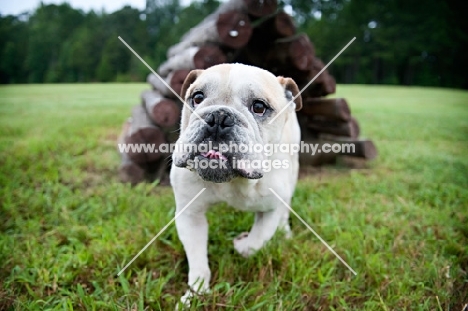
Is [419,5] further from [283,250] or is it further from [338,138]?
[283,250]

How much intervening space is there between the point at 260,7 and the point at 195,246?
5.88 feet

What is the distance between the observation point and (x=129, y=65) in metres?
8.27

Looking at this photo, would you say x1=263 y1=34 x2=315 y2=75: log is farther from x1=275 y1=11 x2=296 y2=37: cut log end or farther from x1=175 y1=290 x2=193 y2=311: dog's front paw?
x1=175 y1=290 x2=193 y2=311: dog's front paw

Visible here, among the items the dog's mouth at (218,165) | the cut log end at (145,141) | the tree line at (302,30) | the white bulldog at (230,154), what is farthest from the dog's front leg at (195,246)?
the tree line at (302,30)

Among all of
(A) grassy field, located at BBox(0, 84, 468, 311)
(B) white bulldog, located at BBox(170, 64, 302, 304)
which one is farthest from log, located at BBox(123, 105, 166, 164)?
(B) white bulldog, located at BBox(170, 64, 302, 304)

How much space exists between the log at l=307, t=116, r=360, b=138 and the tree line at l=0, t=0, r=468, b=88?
2.65ft

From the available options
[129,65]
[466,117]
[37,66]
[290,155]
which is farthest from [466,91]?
[129,65]

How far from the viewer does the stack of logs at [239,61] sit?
8.62ft

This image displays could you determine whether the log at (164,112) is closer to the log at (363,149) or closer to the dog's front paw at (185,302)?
the dog's front paw at (185,302)

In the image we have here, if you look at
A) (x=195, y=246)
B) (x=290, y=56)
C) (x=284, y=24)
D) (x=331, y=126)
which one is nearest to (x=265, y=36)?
(x=284, y=24)

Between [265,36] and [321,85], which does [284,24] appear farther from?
[321,85]

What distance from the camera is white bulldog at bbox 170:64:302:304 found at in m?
1.48

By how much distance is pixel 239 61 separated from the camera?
298cm

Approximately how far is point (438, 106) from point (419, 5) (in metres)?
5.41
